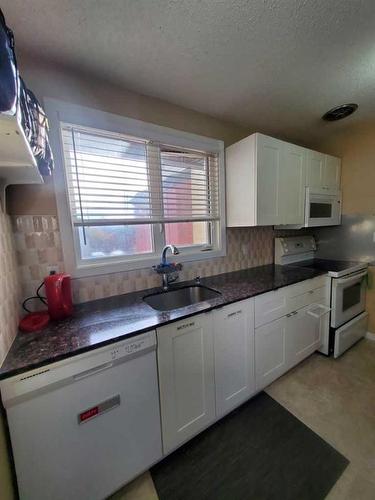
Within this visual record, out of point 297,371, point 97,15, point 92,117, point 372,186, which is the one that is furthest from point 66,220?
point 372,186

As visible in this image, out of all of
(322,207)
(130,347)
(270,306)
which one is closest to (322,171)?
(322,207)

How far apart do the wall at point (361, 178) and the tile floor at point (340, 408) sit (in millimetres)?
828

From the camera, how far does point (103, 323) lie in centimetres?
114

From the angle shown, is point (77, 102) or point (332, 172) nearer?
point (77, 102)

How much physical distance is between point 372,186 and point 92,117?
9.51ft

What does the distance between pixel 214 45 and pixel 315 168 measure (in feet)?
5.46

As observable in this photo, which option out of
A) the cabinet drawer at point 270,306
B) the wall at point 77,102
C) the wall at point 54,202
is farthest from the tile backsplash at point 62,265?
the cabinet drawer at point 270,306

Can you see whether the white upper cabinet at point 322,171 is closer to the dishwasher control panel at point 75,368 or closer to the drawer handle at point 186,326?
the drawer handle at point 186,326

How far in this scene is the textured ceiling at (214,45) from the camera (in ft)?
3.17

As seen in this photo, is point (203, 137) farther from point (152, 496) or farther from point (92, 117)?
point (152, 496)

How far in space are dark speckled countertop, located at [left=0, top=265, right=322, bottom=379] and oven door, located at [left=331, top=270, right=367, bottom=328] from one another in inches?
20.0

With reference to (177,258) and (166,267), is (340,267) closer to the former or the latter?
(177,258)

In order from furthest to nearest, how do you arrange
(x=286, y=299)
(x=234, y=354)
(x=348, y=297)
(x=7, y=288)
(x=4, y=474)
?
(x=348, y=297) < (x=286, y=299) < (x=234, y=354) < (x=7, y=288) < (x=4, y=474)

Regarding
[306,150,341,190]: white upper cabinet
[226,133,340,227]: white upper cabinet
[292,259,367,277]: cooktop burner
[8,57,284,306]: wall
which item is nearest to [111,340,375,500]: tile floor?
[292,259,367,277]: cooktop burner
